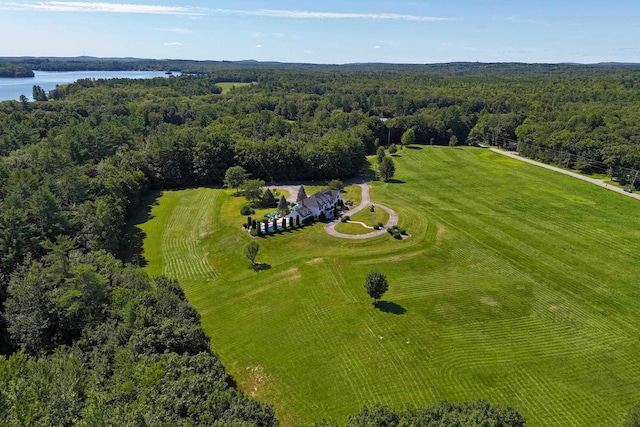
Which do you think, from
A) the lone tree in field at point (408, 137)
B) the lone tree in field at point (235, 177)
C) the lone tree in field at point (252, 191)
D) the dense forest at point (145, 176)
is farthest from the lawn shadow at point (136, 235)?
the lone tree in field at point (408, 137)

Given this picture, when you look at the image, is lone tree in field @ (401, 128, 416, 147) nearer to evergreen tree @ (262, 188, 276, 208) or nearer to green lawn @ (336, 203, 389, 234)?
green lawn @ (336, 203, 389, 234)

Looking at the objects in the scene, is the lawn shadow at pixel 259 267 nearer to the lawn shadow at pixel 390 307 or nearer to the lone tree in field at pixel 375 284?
the lone tree in field at pixel 375 284

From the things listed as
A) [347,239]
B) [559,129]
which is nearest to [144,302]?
[347,239]

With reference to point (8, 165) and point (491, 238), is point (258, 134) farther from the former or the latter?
point (491, 238)

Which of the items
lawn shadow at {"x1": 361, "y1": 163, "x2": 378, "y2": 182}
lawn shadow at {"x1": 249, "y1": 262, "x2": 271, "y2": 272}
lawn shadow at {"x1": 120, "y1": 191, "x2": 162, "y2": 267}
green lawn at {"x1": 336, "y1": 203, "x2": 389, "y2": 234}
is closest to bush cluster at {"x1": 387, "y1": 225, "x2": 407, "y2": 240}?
green lawn at {"x1": 336, "y1": 203, "x2": 389, "y2": 234}

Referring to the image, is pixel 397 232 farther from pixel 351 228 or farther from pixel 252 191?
pixel 252 191
